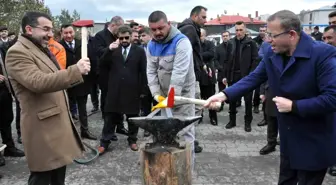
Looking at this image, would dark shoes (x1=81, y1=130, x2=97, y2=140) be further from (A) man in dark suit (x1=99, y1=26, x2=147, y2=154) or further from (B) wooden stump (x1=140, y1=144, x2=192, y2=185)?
(B) wooden stump (x1=140, y1=144, x2=192, y2=185)

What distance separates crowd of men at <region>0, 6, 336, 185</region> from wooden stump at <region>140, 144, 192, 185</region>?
712 mm

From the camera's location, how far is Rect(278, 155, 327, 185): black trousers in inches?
112

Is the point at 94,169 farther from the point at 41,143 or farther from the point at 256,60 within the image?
the point at 256,60

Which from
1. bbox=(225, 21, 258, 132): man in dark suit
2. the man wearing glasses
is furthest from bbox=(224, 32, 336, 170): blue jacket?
bbox=(225, 21, 258, 132): man in dark suit

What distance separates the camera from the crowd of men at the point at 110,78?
290 centimetres

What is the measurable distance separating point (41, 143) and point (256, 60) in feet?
16.4

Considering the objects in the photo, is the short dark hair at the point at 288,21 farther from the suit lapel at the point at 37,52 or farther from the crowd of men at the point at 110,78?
the suit lapel at the point at 37,52

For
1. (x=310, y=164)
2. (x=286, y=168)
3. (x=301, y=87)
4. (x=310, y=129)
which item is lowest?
(x=286, y=168)

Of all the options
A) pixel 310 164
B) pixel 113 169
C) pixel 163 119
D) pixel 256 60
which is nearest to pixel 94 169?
pixel 113 169

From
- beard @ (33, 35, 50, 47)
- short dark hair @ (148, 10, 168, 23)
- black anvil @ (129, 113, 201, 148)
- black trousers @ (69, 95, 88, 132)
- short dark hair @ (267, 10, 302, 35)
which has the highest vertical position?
short dark hair @ (148, 10, 168, 23)

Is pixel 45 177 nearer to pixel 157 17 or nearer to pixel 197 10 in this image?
pixel 157 17

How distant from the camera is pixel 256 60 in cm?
685

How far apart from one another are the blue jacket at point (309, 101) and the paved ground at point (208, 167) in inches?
69.4

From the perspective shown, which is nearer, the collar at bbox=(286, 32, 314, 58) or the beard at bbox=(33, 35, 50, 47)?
the collar at bbox=(286, 32, 314, 58)
